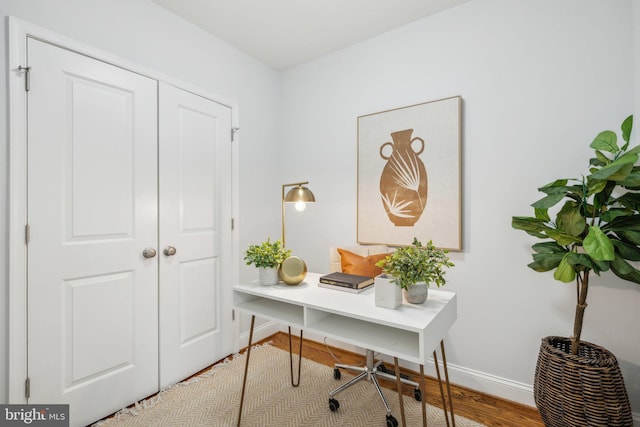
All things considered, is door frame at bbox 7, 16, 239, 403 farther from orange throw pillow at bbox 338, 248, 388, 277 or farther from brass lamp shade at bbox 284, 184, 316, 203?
orange throw pillow at bbox 338, 248, 388, 277

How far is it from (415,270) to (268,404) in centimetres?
136

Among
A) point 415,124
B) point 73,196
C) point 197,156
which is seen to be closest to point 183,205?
point 197,156

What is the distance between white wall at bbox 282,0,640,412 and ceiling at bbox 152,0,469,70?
0.17 m

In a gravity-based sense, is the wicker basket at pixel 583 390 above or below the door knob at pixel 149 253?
below

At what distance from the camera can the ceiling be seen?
2.20 m

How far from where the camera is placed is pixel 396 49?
2.49 m

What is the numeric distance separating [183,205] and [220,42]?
1.43 meters

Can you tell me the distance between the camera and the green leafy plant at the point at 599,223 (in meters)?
1.33

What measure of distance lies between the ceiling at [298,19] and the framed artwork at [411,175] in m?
0.68

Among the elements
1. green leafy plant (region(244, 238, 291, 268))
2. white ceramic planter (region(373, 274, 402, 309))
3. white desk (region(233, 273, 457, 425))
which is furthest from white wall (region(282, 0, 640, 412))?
green leafy plant (region(244, 238, 291, 268))

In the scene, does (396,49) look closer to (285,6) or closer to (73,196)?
(285,6)

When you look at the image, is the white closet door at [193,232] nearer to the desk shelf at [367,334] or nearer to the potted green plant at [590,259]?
the desk shelf at [367,334]

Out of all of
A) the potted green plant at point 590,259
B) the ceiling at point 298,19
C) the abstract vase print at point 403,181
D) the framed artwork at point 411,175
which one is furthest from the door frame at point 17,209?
the potted green plant at point 590,259

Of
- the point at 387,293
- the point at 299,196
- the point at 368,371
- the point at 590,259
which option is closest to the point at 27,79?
the point at 299,196
